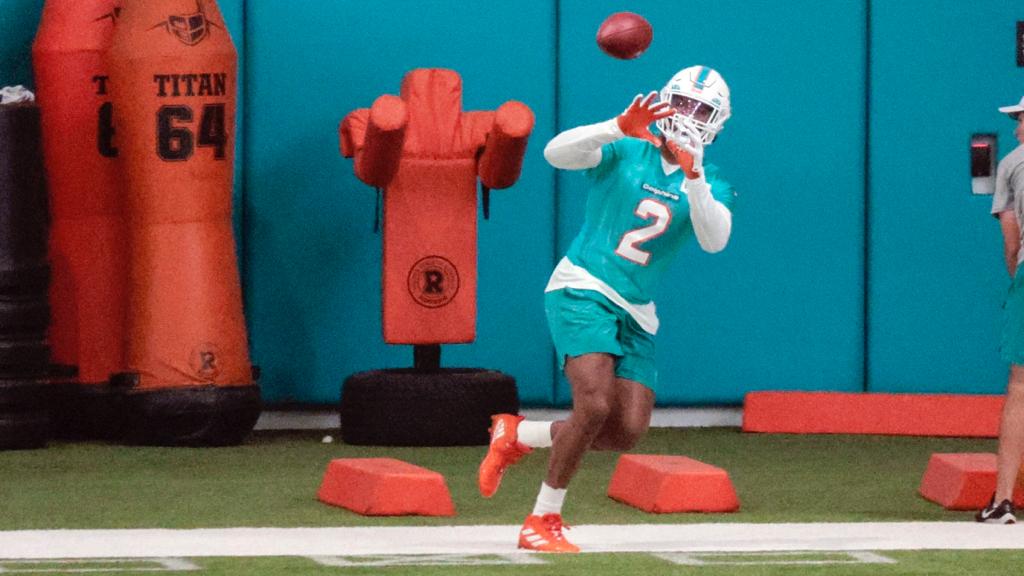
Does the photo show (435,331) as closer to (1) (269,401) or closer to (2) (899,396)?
(1) (269,401)

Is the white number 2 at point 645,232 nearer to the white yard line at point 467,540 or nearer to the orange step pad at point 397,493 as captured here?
the white yard line at point 467,540

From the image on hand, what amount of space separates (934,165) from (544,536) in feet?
17.9

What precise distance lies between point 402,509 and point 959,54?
520 centimetres

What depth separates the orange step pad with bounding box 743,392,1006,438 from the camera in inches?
428

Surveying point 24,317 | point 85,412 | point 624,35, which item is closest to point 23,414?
point 24,317

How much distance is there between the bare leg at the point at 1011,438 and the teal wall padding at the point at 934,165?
12.8 ft

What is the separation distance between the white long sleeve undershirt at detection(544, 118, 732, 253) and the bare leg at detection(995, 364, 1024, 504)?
4.76ft

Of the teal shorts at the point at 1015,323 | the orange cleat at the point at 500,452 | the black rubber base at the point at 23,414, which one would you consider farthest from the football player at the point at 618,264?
the black rubber base at the point at 23,414

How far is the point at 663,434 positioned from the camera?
35.9 feet

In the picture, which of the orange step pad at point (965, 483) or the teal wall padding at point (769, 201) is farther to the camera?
the teal wall padding at point (769, 201)

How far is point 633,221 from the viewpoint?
6742 mm

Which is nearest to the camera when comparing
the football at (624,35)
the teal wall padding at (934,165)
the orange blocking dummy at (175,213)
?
the football at (624,35)

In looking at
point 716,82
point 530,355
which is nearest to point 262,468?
point 530,355

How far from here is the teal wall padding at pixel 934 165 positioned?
11.3 m
